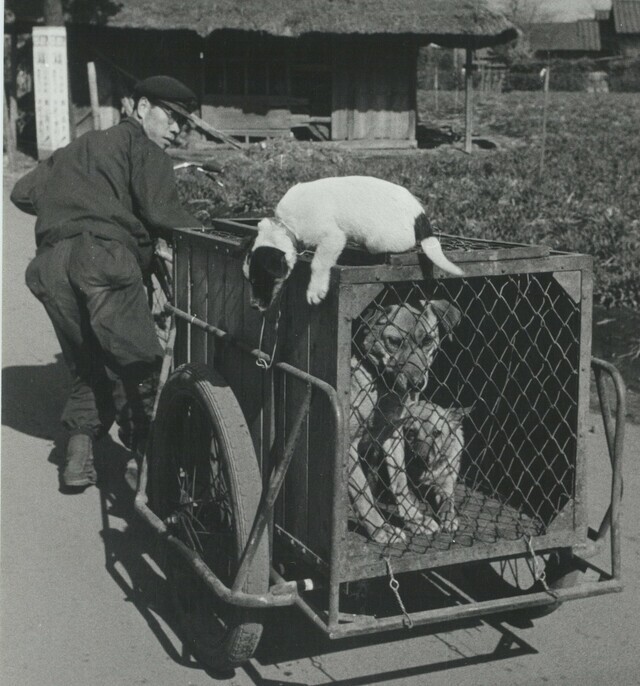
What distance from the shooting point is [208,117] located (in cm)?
2103

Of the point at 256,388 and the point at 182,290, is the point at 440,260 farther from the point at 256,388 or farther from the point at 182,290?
the point at 182,290

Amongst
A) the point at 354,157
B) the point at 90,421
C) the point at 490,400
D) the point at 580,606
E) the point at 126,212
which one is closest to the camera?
the point at 490,400

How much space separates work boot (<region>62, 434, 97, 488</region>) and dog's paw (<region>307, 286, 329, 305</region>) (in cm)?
235

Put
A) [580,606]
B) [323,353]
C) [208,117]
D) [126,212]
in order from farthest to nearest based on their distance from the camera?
[208,117], [126,212], [580,606], [323,353]

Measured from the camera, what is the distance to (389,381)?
3.19 metres

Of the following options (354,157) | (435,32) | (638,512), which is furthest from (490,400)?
(435,32)

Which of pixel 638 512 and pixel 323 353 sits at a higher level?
pixel 323 353

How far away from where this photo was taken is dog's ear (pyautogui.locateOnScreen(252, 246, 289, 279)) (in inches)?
118

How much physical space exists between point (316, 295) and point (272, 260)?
265mm

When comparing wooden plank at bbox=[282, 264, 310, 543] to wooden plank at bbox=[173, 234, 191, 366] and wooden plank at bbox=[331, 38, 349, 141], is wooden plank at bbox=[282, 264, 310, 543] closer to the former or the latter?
wooden plank at bbox=[173, 234, 191, 366]

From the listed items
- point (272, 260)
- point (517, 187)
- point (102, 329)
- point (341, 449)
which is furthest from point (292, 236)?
point (517, 187)

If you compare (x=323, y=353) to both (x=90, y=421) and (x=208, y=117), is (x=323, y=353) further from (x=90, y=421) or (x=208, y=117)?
(x=208, y=117)

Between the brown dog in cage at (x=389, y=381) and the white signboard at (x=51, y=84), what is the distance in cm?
1538

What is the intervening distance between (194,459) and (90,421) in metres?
1.51
